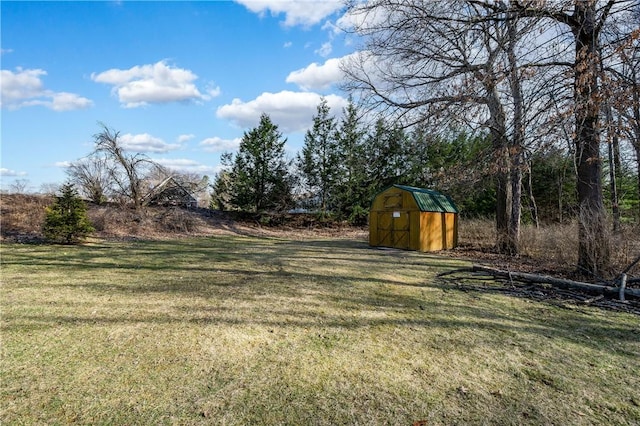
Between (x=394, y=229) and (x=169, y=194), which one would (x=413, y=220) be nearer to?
(x=394, y=229)

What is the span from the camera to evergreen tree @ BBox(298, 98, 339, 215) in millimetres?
22578

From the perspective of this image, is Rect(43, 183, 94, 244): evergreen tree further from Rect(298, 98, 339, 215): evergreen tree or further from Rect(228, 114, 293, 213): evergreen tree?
Rect(298, 98, 339, 215): evergreen tree

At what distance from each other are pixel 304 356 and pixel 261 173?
65.5ft

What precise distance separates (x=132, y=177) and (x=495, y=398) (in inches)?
724

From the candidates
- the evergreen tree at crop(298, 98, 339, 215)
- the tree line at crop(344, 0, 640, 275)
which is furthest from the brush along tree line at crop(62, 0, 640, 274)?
the evergreen tree at crop(298, 98, 339, 215)

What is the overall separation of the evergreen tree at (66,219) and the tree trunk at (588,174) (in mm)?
13542

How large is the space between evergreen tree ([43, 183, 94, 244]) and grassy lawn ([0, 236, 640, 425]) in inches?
245

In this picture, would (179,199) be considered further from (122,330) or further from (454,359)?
(454,359)

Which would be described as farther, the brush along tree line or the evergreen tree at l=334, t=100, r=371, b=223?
the evergreen tree at l=334, t=100, r=371, b=223

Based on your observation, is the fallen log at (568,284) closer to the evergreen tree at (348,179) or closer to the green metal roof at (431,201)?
the green metal roof at (431,201)

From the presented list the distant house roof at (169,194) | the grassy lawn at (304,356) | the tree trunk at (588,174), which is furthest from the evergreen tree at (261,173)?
the tree trunk at (588,174)

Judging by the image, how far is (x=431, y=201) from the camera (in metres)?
13.0

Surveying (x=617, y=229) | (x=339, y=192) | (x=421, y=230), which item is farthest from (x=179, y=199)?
(x=617, y=229)

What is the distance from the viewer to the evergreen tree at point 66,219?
10938 mm
